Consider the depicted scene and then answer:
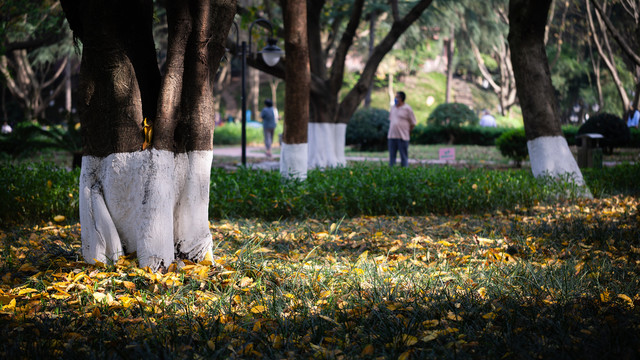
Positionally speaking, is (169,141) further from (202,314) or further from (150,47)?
(202,314)

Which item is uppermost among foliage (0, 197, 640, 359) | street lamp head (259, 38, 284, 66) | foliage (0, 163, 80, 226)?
street lamp head (259, 38, 284, 66)

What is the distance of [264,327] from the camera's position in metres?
2.88

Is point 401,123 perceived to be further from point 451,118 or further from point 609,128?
point 451,118

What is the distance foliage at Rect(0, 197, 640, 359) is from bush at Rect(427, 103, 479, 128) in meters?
21.5

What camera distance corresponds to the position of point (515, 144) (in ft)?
47.0

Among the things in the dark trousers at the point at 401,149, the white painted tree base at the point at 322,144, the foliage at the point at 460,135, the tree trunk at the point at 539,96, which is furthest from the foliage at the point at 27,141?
the foliage at the point at 460,135

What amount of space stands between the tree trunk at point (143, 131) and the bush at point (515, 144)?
1187 centimetres

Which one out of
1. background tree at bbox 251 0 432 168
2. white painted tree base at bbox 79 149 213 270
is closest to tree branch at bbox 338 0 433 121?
background tree at bbox 251 0 432 168

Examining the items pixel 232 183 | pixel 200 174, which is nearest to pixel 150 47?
pixel 200 174

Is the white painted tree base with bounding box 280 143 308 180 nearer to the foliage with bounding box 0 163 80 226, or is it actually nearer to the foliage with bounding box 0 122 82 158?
the foliage with bounding box 0 163 80 226

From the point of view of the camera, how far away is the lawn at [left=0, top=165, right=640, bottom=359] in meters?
2.60

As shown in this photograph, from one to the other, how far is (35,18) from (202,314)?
646 inches

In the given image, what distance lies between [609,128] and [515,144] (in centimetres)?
520

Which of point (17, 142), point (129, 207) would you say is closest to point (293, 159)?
point (129, 207)
